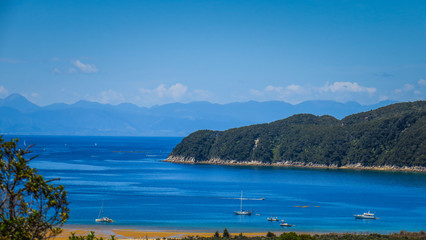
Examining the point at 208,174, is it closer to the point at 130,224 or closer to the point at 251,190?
the point at 251,190

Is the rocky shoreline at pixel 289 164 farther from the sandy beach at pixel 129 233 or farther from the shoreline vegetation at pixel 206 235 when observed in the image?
the sandy beach at pixel 129 233

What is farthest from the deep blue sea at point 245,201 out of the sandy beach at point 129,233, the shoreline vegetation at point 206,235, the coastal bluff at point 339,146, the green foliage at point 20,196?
the green foliage at point 20,196

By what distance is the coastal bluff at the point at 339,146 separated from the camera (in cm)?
15544

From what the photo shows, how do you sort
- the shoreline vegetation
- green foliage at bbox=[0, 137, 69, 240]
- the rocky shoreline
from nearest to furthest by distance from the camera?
green foliage at bbox=[0, 137, 69, 240] < the shoreline vegetation < the rocky shoreline

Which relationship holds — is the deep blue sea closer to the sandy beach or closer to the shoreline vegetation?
the sandy beach

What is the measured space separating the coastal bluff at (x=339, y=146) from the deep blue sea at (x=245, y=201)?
1658cm

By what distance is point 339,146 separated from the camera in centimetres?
17150

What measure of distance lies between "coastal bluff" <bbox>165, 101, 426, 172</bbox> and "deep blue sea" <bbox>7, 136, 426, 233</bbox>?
16578 millimetres

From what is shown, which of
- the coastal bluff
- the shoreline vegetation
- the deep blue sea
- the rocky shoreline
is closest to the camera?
the shoreline vegetation

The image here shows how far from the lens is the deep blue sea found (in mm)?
62344

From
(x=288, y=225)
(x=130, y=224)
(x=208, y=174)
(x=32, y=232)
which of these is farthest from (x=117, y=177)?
(x=32, y=232)

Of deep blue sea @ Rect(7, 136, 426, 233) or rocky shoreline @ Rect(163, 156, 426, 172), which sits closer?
deep blue sea @ Rect(7, 136, 426, 233)

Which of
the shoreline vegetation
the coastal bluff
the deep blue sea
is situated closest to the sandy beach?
the shoreline vegetation

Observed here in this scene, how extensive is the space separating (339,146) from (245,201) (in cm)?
9382
